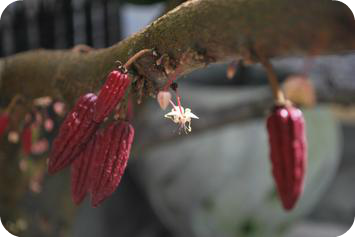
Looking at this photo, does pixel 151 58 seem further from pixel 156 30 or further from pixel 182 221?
pixel 182 221

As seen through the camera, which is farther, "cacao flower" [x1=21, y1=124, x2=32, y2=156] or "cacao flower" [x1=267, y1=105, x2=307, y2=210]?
"cacao flower" [x1=21, y1=124, x2=32, y2=156]

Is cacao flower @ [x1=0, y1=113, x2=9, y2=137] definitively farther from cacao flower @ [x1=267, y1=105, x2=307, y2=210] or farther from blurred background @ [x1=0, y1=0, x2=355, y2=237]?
blurred background @ [x1=0, y1=0, x2=355, y2=237]

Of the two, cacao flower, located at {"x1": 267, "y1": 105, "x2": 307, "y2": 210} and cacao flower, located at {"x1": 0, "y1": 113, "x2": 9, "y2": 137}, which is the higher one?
cacao flower, located at {"x1": 267, "y1": 105, "x2": 307, "y2": 210}

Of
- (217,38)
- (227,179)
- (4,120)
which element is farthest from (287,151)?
(227,179)

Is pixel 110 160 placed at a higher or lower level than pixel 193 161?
higher

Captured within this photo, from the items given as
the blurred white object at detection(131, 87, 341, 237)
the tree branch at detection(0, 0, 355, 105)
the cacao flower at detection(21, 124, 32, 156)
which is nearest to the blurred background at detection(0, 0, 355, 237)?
the blurred white object at detection(131, 87, 341, 237)

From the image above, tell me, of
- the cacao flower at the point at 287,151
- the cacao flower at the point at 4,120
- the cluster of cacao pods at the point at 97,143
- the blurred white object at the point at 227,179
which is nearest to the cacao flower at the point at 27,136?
the cacao flower at the point at 4,120

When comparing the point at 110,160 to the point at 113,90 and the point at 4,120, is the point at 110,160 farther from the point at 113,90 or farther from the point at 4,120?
the point at 4,120

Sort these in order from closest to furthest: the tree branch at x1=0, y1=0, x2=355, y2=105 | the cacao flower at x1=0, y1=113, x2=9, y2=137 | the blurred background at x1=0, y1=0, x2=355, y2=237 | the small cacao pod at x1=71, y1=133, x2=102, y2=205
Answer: the tree branch at x1=0, y1=0, x2=355, y2=105 → the small cacao pod at x1=71, y1=133, x2=102, y2=205 → the cacao flower at x1=0, y1=113, x2=9, y2=137 → the blurred background at x1=0, y1=0, x2=355, y2=237
